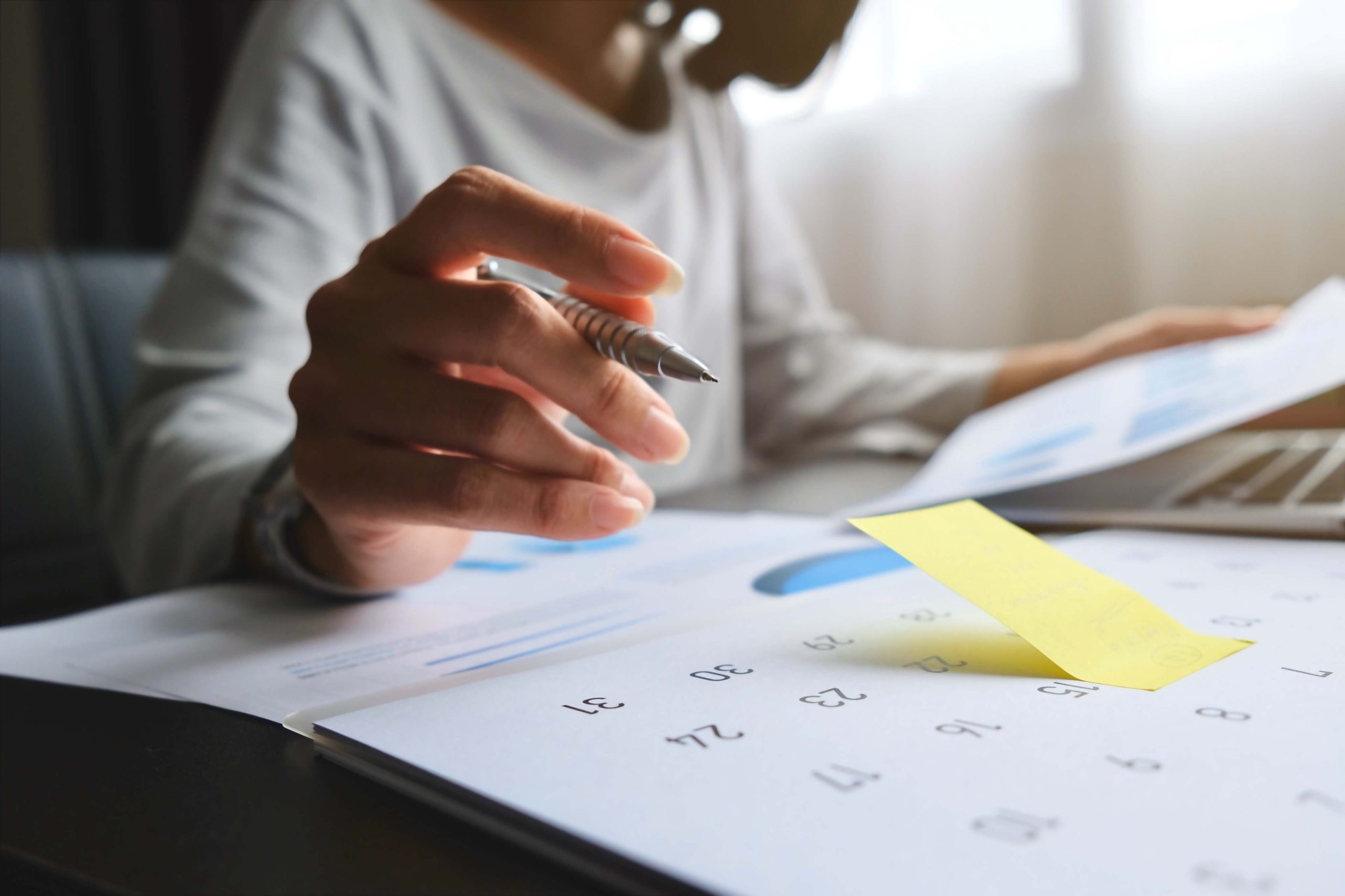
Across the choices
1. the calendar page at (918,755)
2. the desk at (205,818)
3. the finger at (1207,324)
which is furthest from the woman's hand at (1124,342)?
the desk at (205,818)

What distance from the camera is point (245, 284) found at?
0.55 meters

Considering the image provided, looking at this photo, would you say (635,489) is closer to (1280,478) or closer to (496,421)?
(496,421)

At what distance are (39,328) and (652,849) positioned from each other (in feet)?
3.20

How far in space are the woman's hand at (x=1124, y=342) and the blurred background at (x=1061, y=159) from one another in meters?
0.12

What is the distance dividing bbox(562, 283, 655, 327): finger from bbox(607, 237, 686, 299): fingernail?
0.03m

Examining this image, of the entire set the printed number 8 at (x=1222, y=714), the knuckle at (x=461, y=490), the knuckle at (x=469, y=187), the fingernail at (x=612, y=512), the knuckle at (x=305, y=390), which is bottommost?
the printed number 8 at (x=1222, y=714)

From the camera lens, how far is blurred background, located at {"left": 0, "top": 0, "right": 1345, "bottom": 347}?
3.10 feet

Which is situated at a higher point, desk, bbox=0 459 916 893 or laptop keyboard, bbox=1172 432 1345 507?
desk, bbox=0 459 916 893

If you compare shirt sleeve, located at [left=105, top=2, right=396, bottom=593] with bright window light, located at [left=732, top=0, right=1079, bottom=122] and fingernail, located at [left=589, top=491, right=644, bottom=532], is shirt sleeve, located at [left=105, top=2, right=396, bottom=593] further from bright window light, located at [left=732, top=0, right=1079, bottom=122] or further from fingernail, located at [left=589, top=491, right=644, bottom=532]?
bright window light, located at [left=732, top=0, right=1079, bottom=122]

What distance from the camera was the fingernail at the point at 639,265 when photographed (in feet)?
0.94

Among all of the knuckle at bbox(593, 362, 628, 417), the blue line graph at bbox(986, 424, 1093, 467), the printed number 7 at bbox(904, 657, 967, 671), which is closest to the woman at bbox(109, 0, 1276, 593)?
the knuckle at bbox(593, 362, 628, 417)

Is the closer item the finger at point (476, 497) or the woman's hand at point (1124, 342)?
the finger at point (476, 497)

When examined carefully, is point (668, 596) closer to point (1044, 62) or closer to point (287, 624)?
point (287, 624)

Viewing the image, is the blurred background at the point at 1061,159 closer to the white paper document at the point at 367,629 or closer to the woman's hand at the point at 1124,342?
the woman's hand at the point at 1124,342
